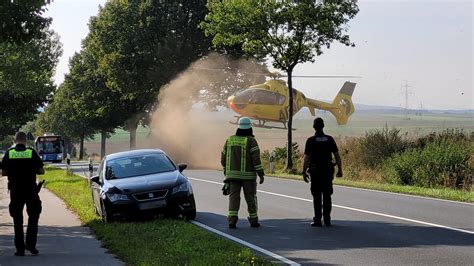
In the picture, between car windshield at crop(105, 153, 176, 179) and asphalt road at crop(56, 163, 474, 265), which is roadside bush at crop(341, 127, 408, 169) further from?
car windshield at crop(105, 153, 176, 179)

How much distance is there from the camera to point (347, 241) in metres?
10.5

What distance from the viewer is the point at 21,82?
40.7m

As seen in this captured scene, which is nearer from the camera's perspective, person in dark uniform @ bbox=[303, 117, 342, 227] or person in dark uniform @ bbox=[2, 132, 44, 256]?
person in dark uniform @ bbox=[2, 132, 44, 256]

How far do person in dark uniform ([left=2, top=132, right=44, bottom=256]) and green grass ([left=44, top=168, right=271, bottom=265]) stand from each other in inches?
48.9

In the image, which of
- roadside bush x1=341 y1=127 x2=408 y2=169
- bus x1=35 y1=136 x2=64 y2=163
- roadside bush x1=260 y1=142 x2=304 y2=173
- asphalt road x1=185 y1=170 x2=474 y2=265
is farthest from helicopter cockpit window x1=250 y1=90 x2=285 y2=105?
bus x1=35 y1=136 x2=64 y2=163

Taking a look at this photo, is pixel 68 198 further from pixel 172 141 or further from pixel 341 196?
pixel 172 141

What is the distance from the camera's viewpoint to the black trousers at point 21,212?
35.1 feet

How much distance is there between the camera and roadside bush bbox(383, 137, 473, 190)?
73.7 feet

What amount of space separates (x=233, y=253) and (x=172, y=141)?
44.5m

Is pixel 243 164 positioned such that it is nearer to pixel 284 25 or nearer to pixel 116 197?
pixel 116 197

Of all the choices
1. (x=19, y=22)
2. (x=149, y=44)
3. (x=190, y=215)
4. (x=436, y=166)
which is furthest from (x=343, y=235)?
(x=149, y=44)

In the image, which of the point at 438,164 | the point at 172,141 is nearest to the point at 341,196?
the point at 438,164

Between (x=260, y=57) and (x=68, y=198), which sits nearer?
(x=68, y=198)

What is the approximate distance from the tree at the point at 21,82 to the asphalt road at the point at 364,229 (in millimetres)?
6980
